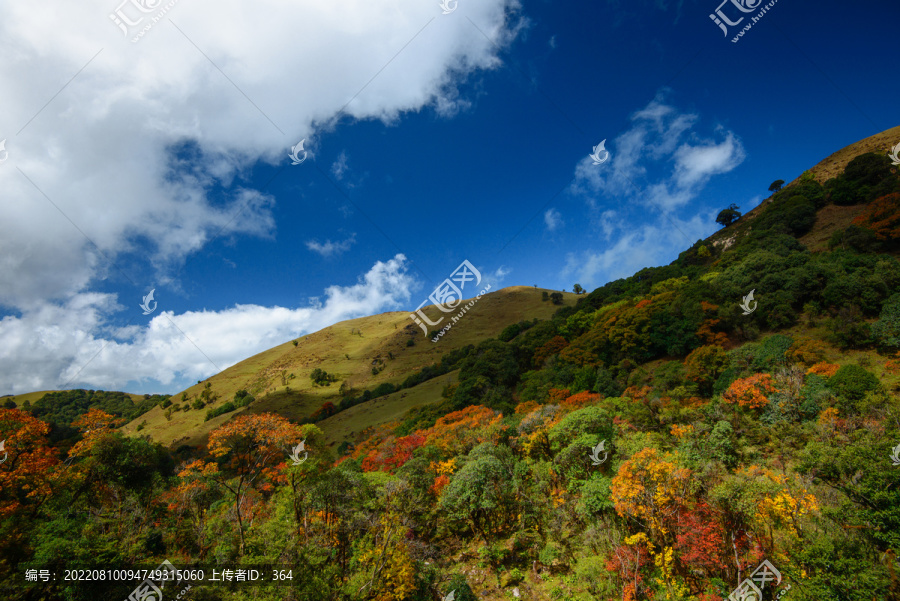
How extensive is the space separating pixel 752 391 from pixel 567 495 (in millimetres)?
16187

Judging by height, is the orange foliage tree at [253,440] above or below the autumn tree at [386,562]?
above

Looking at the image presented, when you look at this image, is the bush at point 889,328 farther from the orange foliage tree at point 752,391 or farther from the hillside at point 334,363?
the hillside at point 334,363

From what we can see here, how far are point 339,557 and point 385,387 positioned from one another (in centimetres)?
6736

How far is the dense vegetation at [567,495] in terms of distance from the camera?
37.2 feet

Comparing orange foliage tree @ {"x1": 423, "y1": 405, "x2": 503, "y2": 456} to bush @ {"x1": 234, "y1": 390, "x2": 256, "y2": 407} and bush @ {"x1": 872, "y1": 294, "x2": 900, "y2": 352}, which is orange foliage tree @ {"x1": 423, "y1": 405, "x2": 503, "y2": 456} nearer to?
bush @ {"x1": 872, "y1": 294, "x2": 900, "y2": 352}

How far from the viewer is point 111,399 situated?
129 metres

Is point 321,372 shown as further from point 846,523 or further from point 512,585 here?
point 846,523

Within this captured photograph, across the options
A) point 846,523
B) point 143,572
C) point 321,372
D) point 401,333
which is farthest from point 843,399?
point 401,333
